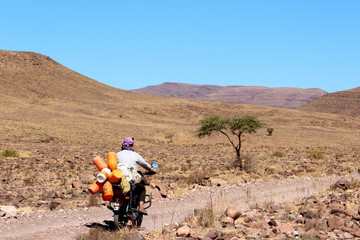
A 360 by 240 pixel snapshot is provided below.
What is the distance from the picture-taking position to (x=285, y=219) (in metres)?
8.91

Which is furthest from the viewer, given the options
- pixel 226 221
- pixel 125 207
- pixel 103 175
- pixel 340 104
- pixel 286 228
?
pixel 340 104

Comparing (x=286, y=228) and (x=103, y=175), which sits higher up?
(x=103, y=175)

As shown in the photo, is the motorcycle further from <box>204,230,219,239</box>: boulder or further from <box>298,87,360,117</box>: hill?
<box>298,87,360,117</box>: hill

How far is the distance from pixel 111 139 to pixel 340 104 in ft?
456

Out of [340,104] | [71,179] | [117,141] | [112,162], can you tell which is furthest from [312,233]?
[340,104]

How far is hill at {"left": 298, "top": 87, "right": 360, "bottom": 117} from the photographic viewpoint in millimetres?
160850

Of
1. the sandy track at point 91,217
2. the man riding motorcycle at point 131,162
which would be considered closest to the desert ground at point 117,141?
the sandy track at point 91,217

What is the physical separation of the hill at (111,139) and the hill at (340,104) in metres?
63.1

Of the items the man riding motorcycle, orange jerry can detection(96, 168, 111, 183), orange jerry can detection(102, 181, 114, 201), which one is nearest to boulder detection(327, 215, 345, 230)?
the man riding motorcycle

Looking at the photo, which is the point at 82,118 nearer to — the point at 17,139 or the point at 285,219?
the point at 17,139

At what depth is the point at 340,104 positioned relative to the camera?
16925 centimetres

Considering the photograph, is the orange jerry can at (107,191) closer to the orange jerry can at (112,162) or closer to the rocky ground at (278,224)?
the orange jerry can at (112,162)

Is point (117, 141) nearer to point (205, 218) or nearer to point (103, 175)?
point (205, 218)

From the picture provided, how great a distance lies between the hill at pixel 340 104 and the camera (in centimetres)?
16085
